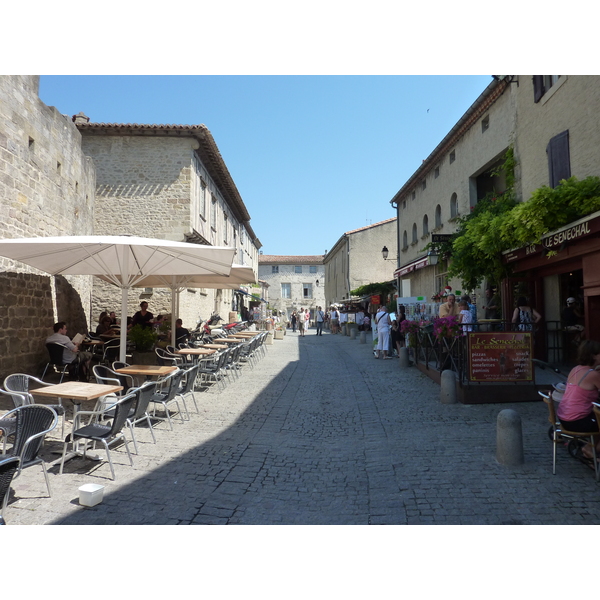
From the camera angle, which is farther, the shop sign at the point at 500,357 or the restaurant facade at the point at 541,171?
the restaurant facade at the point at 541,171

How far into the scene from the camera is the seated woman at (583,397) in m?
4.38

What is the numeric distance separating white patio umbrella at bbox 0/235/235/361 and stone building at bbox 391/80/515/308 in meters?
6.55

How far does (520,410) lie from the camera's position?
6.73 m

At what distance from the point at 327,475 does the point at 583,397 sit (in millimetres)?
2555

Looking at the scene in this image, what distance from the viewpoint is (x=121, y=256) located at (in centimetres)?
718

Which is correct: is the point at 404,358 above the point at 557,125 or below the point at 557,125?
below

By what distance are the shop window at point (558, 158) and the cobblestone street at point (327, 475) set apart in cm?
442

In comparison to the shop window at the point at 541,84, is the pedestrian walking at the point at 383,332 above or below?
below

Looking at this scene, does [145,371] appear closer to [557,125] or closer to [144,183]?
[557,125]

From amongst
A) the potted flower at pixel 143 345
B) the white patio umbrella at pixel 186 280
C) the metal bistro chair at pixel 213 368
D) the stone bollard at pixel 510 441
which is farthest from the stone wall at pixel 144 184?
the stone bollard at pixel 510 441

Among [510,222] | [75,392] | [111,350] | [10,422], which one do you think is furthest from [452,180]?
[10,422]

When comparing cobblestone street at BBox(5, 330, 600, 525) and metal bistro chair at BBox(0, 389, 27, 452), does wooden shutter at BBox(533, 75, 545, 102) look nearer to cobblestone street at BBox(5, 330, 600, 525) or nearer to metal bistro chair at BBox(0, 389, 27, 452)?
cobblestone street at BBox(5, 330, 600, 525)

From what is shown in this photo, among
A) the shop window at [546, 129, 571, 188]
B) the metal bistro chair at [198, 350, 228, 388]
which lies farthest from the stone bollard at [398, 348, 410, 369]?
the shop window at [546, 129, 571, 188]

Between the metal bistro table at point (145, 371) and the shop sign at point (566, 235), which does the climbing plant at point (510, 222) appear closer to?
the shop sign at point (566, 235)
